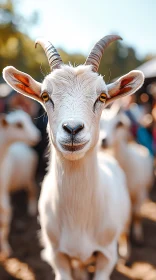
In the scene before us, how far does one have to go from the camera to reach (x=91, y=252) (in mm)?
2840

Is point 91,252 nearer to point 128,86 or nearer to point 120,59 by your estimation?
point 128,86

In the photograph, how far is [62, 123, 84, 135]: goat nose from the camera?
219 cm

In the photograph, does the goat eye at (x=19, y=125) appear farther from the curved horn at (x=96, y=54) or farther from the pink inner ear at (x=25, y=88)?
the curved horn at (x=96, y=54)

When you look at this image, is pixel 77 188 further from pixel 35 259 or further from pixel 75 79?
pixel 35 259

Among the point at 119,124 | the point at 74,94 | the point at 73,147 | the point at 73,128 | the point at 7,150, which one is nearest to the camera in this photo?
the point at 73,128

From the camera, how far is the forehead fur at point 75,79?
2.55m

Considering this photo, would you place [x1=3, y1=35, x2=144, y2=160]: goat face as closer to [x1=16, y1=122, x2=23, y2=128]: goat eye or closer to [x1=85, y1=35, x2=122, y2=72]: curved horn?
[x1=85, y1=35, x2=122, y2=72]: curved horn

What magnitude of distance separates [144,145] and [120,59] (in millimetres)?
37249

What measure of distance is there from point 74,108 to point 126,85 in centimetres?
78

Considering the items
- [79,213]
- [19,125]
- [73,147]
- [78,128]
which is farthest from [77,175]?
[19,125]

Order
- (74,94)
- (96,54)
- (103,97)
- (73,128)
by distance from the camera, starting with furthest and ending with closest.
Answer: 1. (96,54)
2. (103,97)
3. (74,94)
4. (73,128)

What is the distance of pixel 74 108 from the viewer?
2.37 m

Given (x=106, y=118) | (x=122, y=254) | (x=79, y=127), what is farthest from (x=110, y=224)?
(x=106, y=118)

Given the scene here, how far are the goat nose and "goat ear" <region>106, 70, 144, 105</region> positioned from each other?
670mm
